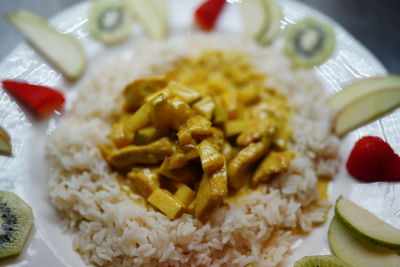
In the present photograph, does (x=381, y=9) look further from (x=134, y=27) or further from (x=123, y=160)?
(x=123, y=160)

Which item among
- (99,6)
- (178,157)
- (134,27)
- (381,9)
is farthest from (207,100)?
(381,9)

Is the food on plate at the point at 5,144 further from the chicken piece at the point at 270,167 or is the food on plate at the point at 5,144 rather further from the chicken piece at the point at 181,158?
the chicken piece at the point at 270,167

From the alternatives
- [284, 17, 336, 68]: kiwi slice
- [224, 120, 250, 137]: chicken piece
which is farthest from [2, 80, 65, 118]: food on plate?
[284, 17, 336, 68]: kiwi slice

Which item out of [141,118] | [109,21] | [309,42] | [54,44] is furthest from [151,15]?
[309,42]

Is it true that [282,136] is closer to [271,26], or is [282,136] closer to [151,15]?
[271,26]

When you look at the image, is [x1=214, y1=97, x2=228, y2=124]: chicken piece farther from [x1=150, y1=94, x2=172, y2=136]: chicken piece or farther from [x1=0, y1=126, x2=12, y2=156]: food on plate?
[x1=0, y1=126, x2=12, y2=156]: food on plate
